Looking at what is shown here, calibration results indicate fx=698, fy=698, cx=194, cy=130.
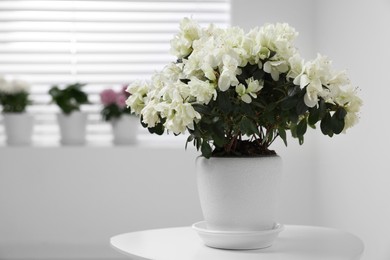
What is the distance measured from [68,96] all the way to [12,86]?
26 cm

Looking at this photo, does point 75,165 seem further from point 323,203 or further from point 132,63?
point 323,203

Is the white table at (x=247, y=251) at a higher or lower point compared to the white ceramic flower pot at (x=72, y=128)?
lower

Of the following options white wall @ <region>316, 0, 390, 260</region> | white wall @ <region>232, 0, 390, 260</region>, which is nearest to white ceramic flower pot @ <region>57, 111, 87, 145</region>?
white wall @ <region>232, 0, 390, 260</region>

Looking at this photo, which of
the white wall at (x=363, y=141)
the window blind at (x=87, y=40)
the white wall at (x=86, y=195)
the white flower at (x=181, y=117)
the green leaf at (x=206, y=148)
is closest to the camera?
the white flower at (x=181, y=117)

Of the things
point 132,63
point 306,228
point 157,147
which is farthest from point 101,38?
Answer: point 306,228

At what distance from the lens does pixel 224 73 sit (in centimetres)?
138

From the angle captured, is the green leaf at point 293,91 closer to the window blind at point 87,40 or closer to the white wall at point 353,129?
the white wall at point 353,129

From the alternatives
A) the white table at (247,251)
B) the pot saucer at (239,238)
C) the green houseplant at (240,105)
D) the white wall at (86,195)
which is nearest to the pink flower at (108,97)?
the white wall at (86,195)

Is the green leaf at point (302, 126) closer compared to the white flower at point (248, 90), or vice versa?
the white flower at point (248, 90)

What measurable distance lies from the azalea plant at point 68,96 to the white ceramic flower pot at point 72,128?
3 cm

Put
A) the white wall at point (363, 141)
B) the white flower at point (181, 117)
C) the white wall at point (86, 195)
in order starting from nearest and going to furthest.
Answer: the white flower at point (181, 117)
the white wall at point (363, 141)
the white wall at point (86, 195)

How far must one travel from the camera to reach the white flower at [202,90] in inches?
54.4

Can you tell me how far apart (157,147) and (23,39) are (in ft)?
2.81

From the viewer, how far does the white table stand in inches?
57.2
